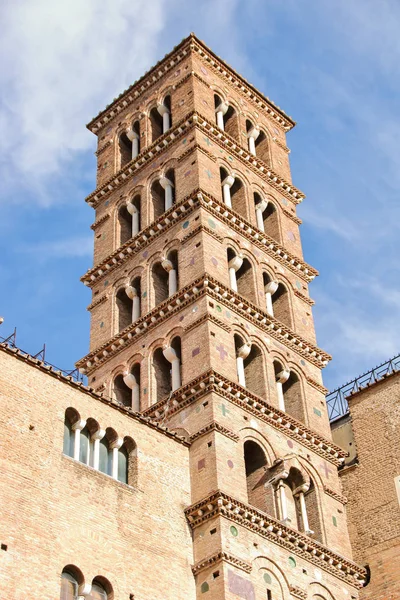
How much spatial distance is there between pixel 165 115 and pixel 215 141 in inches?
108

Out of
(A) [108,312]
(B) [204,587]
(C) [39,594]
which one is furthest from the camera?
(A) [108,312]

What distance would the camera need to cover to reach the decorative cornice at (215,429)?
84.7ft

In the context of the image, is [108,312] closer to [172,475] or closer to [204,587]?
[172,475]

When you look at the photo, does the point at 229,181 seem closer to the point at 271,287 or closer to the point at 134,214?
the point at 134,214

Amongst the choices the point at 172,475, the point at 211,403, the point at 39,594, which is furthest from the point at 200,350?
the point at 39,594

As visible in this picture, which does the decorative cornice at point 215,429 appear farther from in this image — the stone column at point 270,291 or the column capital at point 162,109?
the column capital at point 162,109

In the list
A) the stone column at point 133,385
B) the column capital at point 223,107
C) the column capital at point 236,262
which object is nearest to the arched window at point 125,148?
the column capital at point 223,107

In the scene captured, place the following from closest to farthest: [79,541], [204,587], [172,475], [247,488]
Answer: [79,541]
[204,587]
[172,475]
[247,488]

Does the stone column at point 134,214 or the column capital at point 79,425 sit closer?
the column capital at point 79,425

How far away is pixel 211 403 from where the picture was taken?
26.4 m

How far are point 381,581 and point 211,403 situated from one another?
19.6 ft

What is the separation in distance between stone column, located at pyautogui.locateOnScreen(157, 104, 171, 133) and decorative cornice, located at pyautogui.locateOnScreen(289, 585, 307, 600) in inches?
625

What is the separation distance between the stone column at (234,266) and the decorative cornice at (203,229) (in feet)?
2.21

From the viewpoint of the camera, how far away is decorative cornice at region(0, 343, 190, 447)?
2308 cm
